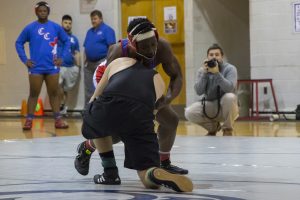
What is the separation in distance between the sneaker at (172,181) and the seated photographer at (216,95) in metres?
4.11

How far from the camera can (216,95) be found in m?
8.20

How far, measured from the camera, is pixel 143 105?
4039 millimetres

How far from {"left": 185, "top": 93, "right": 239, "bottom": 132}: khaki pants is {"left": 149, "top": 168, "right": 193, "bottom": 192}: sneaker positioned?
4.27 m

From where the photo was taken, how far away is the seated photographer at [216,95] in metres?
8.02

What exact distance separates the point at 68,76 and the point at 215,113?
549cm

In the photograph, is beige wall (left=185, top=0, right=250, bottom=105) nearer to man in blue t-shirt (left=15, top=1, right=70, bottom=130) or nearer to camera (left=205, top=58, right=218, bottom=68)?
man in blue t-shirt (left=15, top=1, right=70, bottom=130)

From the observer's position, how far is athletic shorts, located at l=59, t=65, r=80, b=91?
43.2 ft

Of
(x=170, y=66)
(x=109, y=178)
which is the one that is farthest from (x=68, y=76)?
(x=109, y=178)

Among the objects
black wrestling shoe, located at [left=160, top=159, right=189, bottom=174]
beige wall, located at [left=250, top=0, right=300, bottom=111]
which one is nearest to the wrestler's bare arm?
black wrestling shoe, located at [left=160, top=159, right=189, bottom=174]

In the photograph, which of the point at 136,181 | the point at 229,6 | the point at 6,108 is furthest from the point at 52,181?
the point at 6,108

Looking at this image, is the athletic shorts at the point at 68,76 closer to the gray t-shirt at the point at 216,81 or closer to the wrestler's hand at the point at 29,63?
the wrestler's hand at the point at 29,63

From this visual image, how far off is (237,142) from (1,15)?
340 inches

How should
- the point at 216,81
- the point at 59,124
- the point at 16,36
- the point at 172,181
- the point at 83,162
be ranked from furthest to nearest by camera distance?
1. the point at 16,36
2. the point at 59,124
3. the point at 216,81
4. the point at 83,162
5. the point at 172,181

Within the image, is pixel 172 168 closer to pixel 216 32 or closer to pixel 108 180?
pixel 108 180
